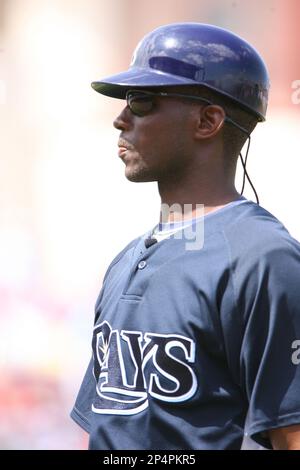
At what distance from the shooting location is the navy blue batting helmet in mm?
2049

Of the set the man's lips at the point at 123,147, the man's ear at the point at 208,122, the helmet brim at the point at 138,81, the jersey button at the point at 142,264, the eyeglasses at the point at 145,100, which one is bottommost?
the jersey button at the point at 142,264

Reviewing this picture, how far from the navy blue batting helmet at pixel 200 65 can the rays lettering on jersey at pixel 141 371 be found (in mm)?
605

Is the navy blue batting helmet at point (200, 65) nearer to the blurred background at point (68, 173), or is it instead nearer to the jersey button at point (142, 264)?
the jersey button at point (142, 264)

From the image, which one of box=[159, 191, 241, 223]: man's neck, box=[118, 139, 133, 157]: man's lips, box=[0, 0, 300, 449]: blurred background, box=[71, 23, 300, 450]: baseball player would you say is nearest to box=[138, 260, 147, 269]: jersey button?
box=[71, 23, 300, 450]: baseball player

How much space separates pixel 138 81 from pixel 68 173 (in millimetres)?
2723

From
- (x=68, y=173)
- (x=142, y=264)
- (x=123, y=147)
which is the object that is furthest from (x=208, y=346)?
(x=68, y=173)

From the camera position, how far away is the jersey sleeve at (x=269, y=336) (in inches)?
70.4

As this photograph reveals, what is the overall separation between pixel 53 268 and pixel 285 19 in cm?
181

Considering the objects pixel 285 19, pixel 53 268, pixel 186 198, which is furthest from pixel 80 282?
pixel 186 198

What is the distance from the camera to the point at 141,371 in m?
1.92

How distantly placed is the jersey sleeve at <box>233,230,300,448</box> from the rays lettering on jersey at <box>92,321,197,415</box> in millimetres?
131

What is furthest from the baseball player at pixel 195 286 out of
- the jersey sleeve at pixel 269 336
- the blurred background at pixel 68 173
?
the blurred background at pixel 68 173
